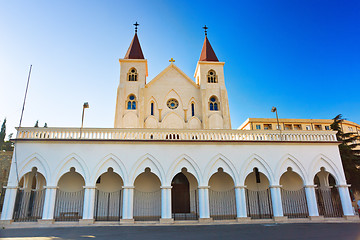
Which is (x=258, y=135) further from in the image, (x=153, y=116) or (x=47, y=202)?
(x=47, y=202)

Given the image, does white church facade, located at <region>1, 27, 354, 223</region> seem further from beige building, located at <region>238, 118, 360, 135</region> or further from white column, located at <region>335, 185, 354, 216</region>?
beige building, located at <region>238, 118, 360, 135</region>

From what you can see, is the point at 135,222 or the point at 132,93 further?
the point at 132,93

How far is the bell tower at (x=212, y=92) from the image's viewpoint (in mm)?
22567

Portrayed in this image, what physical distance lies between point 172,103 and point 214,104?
12.9ft

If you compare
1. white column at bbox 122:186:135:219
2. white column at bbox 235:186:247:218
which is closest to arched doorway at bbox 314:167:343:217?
white column at bbox 235:186:247:218

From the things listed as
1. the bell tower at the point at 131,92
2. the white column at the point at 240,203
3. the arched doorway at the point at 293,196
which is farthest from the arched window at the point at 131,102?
the arched doorway at the point at 293,196

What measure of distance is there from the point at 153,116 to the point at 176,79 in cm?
446

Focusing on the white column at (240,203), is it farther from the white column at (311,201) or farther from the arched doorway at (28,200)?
the arched doorway at (28,200)

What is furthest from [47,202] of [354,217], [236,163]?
[354,217]

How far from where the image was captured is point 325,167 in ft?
49.4

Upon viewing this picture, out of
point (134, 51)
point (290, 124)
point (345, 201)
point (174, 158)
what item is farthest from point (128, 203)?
point (290, 124)

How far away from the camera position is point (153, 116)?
2214 cm

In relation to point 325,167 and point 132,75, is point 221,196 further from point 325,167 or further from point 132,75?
point 132,75

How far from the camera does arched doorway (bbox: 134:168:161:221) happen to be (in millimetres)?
15727
